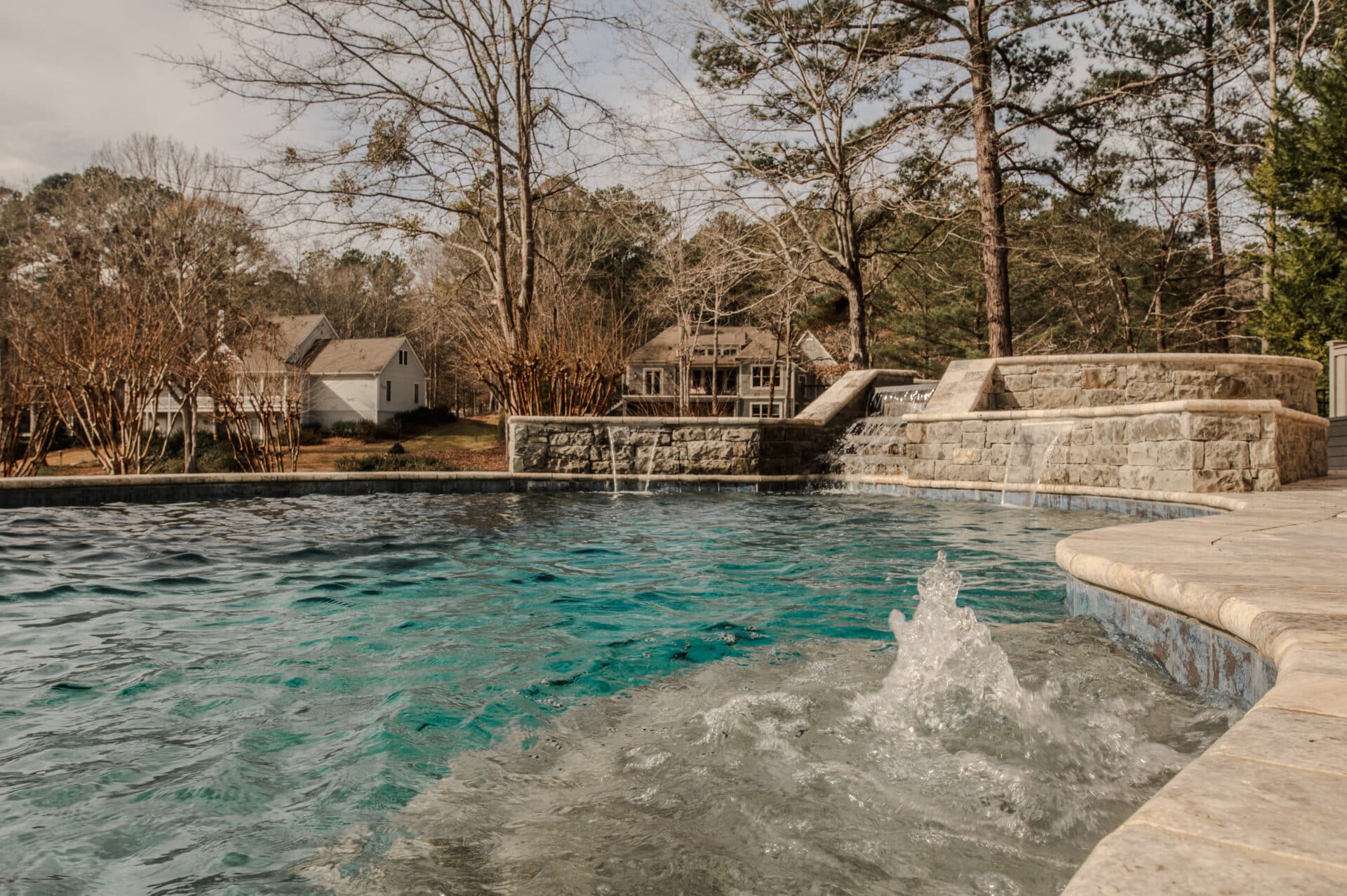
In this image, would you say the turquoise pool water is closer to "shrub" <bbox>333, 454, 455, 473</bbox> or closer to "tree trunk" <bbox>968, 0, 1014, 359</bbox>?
"tree trunk" <bbox>968, 0, 1014, 359</bbox>

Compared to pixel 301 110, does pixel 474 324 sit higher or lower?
lower

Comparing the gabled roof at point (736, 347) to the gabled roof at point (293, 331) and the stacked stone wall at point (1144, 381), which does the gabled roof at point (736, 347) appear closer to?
the gabled roof at point (293, 331)

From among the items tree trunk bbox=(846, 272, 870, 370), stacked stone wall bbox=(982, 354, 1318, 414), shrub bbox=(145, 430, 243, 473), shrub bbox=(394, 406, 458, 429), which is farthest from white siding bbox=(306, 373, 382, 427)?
stacked stone wall bbox=(982, 354, 1318, 414)

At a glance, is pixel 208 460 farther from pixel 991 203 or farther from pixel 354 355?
pixel 991 203

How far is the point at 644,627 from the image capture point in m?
4.26

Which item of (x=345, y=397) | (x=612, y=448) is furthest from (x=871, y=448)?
(x=345, y=397)

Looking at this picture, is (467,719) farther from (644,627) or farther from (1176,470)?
(1176,470)

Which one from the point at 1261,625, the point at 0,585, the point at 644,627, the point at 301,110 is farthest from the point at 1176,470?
the point at 301,110

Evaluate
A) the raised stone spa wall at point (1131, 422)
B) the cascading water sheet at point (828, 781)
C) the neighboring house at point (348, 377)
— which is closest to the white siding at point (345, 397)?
the neighboring house at point (348, 377)

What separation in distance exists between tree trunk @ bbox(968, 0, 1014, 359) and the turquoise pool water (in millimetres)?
6719

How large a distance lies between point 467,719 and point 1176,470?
7.12 metres

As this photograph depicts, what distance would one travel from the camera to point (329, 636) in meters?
4.13

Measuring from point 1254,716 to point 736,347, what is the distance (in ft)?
115

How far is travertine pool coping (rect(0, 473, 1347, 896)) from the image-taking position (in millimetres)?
928
